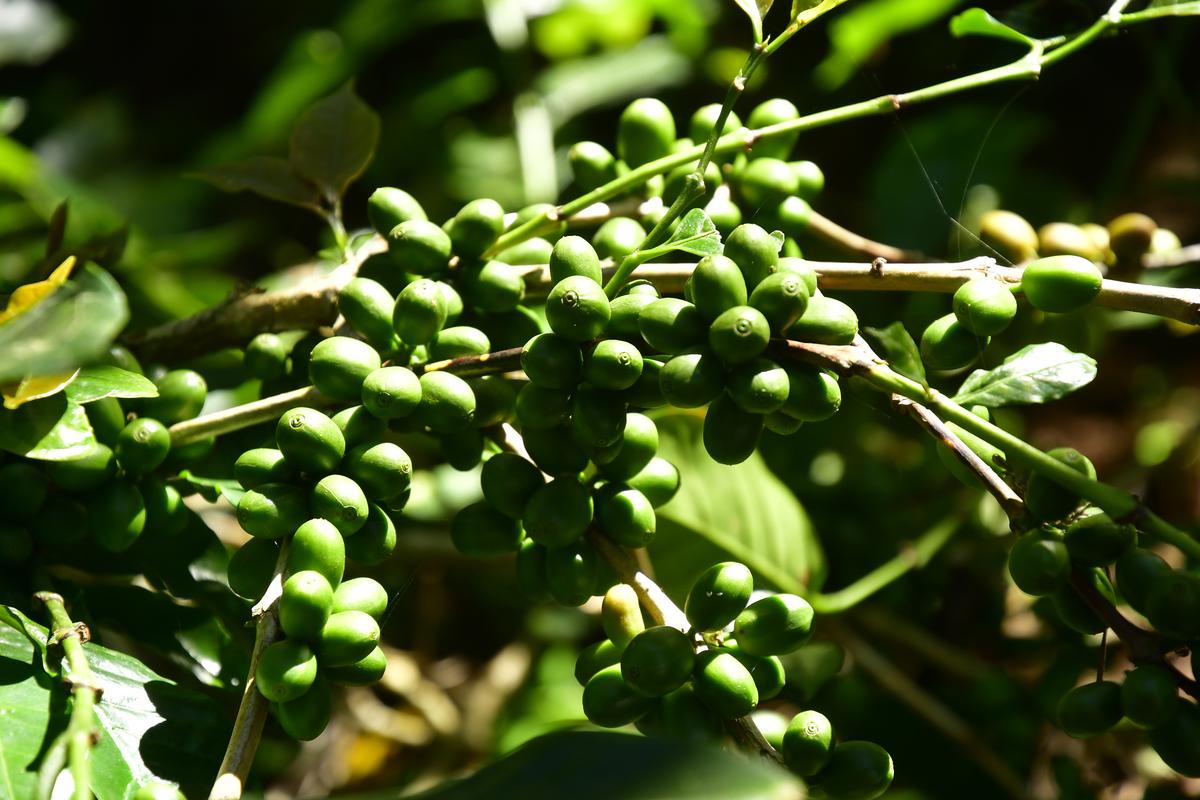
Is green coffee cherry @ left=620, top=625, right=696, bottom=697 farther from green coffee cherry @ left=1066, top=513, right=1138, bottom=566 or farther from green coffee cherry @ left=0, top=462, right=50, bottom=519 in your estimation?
green coffee cherry @ left=0, top=462, right=50, bottom=519

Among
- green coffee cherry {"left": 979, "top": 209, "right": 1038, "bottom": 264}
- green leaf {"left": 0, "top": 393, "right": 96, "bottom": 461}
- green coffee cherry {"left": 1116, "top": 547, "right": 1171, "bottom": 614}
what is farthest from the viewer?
green coffee cherry {"left": 979, "top": 209, "right": 1038, "bottom": 264}

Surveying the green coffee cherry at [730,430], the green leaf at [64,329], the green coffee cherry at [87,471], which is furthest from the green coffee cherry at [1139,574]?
the green coffee cherry at [87,471]

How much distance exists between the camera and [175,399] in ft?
→ 2.45

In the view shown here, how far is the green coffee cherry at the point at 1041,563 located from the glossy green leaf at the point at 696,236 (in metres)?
0.24

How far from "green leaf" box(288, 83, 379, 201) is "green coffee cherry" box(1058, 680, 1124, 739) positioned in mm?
652

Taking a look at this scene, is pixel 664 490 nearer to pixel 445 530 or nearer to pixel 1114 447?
pixel 445 530

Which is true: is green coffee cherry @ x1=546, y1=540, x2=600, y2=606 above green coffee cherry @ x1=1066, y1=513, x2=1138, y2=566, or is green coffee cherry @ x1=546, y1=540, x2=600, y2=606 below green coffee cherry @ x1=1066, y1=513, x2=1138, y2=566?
below

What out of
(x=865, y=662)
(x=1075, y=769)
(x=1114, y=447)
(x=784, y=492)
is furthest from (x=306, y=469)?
(x=1114, y=447)

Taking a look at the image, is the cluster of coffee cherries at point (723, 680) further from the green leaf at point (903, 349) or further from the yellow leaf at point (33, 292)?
the yellow leaf at point (33, 292)

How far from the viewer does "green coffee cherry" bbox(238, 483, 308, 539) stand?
61 centimetres

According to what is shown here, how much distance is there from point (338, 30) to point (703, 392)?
1.29m

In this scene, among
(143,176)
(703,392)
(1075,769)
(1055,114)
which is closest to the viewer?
(703,392)

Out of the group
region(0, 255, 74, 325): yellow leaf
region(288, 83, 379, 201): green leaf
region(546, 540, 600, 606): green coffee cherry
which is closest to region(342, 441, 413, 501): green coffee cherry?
region(546, 540, 600, 606): green coffee cherry

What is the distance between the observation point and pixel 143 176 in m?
1.70
